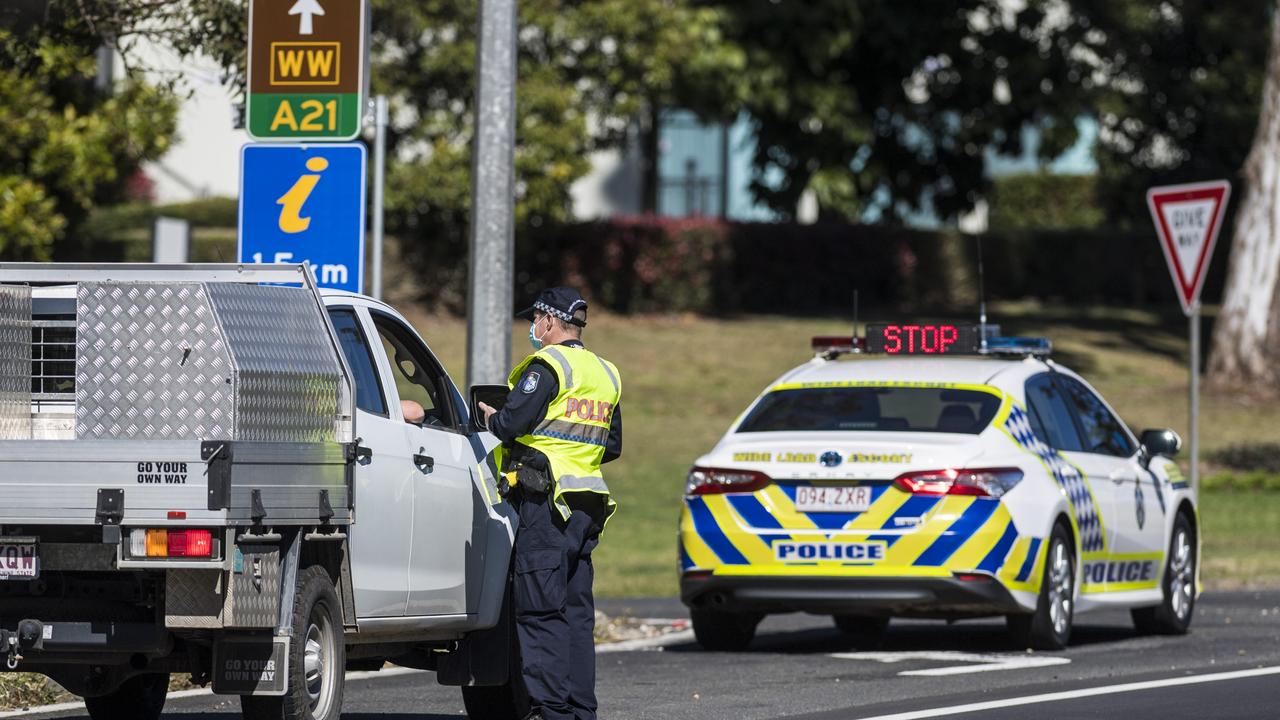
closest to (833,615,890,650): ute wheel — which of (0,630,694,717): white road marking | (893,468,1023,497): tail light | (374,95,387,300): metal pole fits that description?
(0,630,694,717): white road marking

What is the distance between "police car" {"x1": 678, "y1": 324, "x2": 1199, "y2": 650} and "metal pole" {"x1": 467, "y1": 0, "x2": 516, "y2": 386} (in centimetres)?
138

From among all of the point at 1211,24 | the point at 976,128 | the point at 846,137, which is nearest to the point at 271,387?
the point at 846,137

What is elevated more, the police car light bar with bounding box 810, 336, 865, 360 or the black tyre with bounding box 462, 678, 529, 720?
the police car light bar with bounding box 810, 336, 865, 360

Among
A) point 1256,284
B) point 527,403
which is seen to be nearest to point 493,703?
point 527,403

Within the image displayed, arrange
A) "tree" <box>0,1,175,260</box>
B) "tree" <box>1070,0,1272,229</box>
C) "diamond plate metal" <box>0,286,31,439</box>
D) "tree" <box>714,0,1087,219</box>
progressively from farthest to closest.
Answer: "tree" <box>1070,0,1272,229</box>, "tree" <box>714,0,1087,219</box>, "tree" <box>0,1,175,260</box>, "diamond plate metal" <box>0,286,31,439</box>

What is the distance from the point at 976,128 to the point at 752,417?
2729 cm

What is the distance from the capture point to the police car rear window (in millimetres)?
12320

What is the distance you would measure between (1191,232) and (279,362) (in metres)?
11.2

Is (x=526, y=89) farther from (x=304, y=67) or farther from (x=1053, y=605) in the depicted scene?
(x=1053, y=605)

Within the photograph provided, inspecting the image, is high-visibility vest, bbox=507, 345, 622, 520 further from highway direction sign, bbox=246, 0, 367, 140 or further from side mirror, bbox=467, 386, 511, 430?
highway direction sign, bbox=246, 0, 367, 140

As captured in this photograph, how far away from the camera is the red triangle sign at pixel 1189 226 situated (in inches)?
682

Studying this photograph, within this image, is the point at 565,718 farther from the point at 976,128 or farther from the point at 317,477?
the point at 976,128

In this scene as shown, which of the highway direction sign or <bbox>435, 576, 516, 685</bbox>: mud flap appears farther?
the highway direction sign

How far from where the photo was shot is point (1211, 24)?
137 feet
